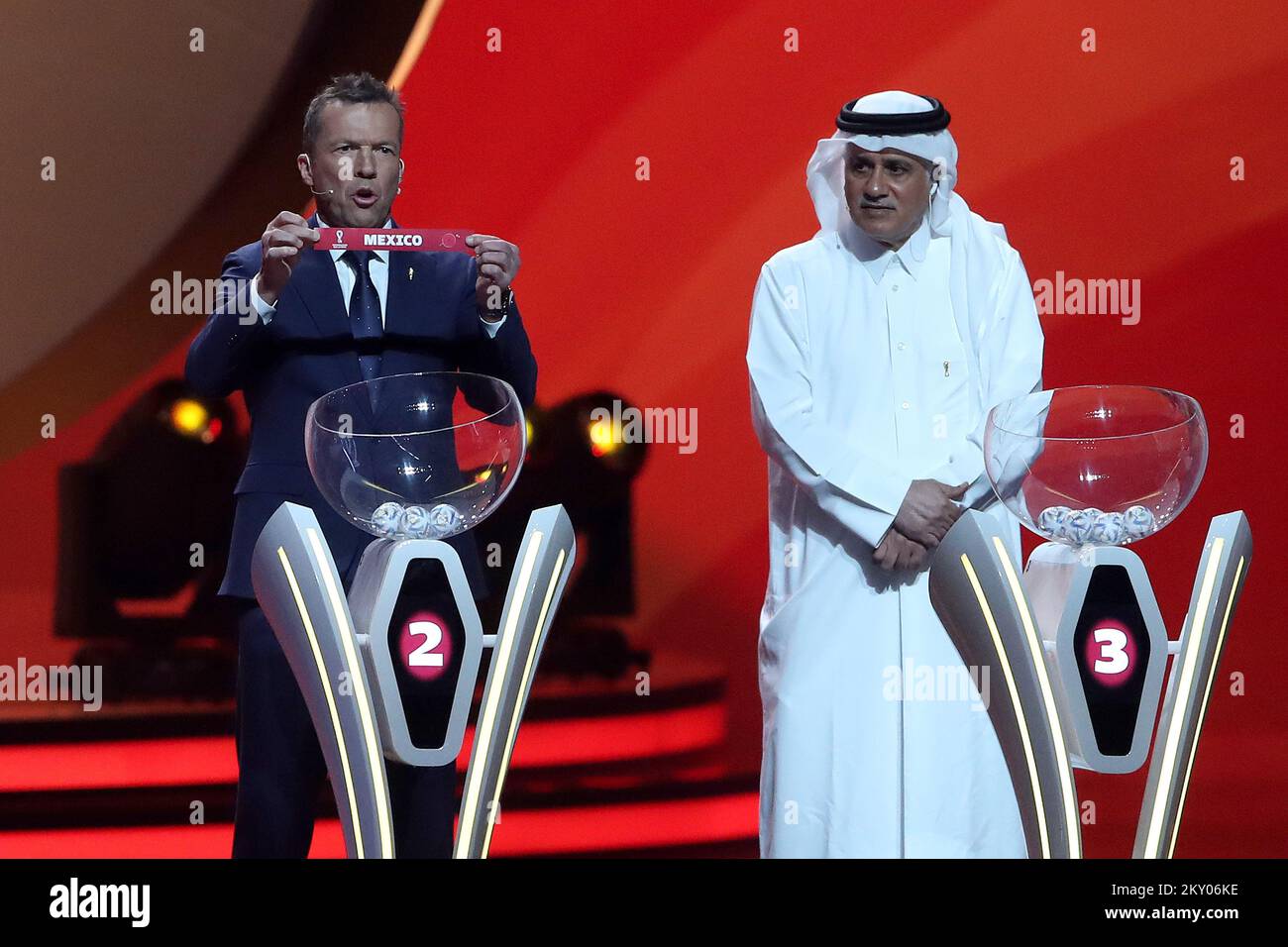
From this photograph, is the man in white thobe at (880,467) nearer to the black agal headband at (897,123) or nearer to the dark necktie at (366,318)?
the black agal headband at (897,123)

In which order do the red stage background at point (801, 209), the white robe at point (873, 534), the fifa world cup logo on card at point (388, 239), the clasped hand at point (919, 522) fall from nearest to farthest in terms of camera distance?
the fifa world cup logo on card at point (388, 239), the clasped hand at point (919, 522), the white robe at point (873, 534), the red stage background at point (801, 209)

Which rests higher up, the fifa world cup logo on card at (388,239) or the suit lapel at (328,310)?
the fifa world cup logo on card at (388,239)

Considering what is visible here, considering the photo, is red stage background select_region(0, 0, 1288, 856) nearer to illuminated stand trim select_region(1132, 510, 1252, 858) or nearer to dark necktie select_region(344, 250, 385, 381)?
dark necktie select_region(344, 250, 385, 381)

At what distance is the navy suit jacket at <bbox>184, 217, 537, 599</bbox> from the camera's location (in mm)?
3049

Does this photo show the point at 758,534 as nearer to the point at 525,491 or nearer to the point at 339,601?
the point at 525,491

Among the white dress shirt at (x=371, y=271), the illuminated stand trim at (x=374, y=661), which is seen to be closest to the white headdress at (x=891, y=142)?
the white dress shirt at (x=371, y=271)

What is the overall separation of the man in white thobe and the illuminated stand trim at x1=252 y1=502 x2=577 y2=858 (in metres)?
0.81

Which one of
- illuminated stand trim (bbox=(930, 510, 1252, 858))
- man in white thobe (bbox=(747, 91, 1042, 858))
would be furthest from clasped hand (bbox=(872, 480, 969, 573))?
illuminated stand trim (bbox=(930, 510, 1252, 858))

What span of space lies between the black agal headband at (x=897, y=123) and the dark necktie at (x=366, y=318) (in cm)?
102

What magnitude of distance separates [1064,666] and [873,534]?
63 cm

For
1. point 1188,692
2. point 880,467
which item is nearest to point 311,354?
point 880,467

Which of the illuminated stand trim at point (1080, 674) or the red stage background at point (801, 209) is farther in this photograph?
the red stage background at point (801, 209)

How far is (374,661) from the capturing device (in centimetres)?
266

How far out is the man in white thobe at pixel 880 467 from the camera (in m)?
3.27
